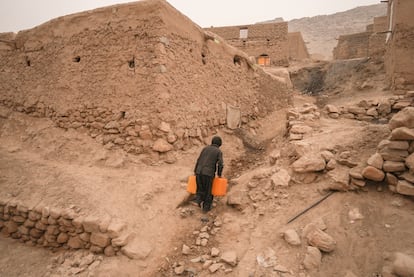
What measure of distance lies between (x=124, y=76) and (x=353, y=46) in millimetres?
16517

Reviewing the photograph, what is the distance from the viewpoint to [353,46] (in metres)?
16.1

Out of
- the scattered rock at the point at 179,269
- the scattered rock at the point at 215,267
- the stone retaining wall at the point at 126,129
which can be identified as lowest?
the scattered rock at the point at 179,269

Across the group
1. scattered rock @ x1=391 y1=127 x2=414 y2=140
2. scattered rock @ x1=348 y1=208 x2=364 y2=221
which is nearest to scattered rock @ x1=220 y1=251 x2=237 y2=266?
scattered rock @ x1=348 y1=208 x2=364 y2=221

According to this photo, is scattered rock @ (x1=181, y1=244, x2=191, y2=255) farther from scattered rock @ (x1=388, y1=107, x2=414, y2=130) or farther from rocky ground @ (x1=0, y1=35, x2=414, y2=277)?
scattered rock @ (x1=388, y1=107, x2=414, y2=130)

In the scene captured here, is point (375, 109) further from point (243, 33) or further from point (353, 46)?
point (353, 46)

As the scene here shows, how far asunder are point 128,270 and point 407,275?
2.61 meters

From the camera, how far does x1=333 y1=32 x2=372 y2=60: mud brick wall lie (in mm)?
15672

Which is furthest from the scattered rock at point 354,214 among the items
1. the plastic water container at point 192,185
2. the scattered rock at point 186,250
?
the plastic water container at point 192,185

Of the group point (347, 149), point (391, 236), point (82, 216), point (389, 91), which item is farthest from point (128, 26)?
point (389, 91)

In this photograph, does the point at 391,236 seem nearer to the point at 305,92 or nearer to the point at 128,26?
the point at 128,26

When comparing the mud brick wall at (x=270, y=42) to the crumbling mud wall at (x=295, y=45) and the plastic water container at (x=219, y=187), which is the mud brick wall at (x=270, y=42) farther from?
the plastic water container at (x=219, y=187)

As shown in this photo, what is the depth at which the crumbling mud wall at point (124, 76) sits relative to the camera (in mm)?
4180

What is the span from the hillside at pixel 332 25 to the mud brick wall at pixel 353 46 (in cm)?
1845

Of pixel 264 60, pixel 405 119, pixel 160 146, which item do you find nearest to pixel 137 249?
pixel 160 146
